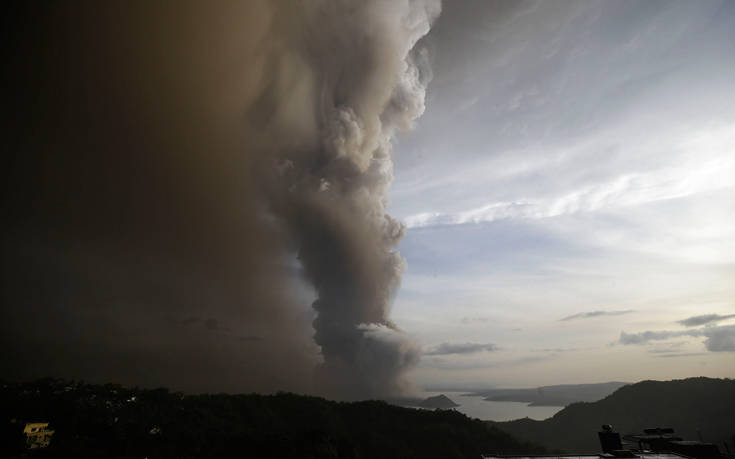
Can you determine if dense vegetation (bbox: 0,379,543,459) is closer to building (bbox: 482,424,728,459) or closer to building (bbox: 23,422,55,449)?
building (bbox: 23,422,55,449)

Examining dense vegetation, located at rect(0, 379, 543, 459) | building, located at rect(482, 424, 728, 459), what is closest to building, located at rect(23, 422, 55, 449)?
dense vegetation, located at rect(0, 379, 543, 459)

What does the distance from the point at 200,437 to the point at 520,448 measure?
135753 millimetres

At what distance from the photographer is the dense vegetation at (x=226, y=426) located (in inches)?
3095

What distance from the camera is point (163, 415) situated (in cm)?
10812

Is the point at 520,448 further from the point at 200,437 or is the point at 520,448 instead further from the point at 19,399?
the point at 19,399


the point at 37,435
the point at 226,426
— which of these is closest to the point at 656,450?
the point at 37,435

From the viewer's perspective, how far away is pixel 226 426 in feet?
394

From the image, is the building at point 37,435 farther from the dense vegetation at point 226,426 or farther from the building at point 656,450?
the building at point 656,450

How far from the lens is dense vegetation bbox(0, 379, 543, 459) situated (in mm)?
78625

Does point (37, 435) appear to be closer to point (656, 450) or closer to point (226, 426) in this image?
point (226, 426)

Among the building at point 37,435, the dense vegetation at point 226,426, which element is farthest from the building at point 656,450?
the building at point 37,435

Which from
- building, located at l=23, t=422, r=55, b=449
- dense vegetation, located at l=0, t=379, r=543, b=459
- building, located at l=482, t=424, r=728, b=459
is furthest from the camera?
dense vegetation, located at l=0, t=379, r=543, b=459

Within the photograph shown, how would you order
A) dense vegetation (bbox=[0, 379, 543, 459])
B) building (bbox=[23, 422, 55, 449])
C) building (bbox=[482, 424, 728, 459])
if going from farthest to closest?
dense vegetation (bbox=[0, 379, 543, 459]), building (bbox=[23, 422, 55, 449]), building (bbox=[482, 424, 728, 459])

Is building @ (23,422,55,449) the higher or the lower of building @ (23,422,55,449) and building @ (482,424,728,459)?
the lower
